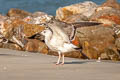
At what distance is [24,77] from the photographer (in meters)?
6.49

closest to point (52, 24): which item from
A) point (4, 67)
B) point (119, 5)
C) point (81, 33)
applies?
point (4, 67)

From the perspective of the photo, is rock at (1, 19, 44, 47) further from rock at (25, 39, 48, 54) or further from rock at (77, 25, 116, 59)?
rock at (77, 25, 116, 59)

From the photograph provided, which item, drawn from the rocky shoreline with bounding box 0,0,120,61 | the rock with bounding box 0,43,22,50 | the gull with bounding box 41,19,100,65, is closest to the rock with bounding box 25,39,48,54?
the rocky shoreline with bounding box 0,0,120,61

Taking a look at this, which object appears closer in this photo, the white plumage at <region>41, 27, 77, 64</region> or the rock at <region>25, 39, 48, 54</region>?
the white plumage at <region>41, 27, 77, 64</region>

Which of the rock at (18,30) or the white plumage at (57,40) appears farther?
the rock at (18,30)

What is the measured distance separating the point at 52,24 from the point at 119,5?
18.2 m

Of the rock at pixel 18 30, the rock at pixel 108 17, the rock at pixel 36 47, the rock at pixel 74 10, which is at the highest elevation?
the rock at pixel 74 10

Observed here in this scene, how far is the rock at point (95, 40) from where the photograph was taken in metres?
16.5

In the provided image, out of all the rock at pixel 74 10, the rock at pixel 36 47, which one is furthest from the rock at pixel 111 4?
the rock at pixel 36 47

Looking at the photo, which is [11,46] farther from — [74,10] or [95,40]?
[74,10]

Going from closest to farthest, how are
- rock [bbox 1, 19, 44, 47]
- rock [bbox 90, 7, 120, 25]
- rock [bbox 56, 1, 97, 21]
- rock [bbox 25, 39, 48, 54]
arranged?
1. rock [bbox 25, 39, 48, 54]
2. rock [bbox 1, 19, 44, 47]
3. rock [bbox 90, 7, 120, 25]
4. rock [bbox 56, 1, 97, 21]

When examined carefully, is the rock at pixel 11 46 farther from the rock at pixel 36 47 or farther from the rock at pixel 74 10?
the rock at pixel 74 10

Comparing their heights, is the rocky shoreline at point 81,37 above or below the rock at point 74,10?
below

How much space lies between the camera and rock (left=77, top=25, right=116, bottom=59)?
16453 mm
